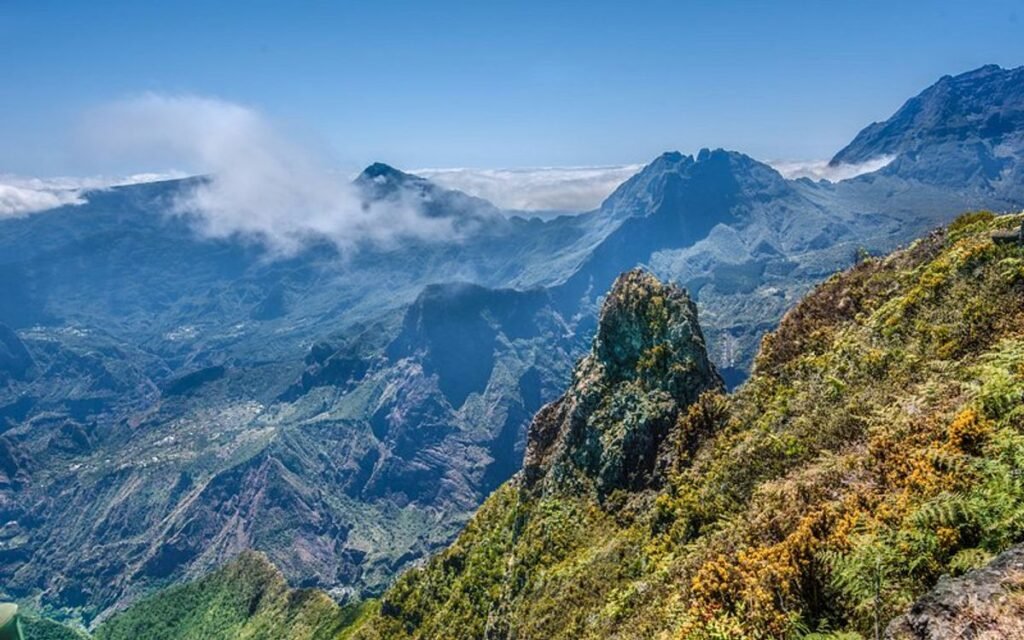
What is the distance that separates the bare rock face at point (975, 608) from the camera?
12.1 metres

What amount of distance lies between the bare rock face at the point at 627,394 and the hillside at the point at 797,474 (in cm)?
21

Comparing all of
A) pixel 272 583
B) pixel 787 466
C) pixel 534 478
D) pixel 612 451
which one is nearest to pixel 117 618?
pixel 272 583

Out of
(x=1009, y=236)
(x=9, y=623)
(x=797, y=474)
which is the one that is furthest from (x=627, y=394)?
(x=9, y=623)

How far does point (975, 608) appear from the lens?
12453 millimetres

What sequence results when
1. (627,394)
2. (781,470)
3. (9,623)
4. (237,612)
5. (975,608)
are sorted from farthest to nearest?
(237,612)
(627,394)
(781,470)
(975,608)
(9,623)

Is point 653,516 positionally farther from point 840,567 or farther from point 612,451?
point 840,567

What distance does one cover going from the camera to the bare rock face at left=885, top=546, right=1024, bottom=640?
12.1m

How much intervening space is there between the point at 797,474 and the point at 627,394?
91.2 ft

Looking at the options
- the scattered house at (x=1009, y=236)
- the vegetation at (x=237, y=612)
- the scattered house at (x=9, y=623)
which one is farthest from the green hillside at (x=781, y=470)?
the vegetation at (x=237, y=612)

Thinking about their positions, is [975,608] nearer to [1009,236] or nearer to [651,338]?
[1009,236]

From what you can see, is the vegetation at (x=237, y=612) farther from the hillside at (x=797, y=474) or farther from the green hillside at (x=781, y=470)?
the hillside at (x=797, y=474)

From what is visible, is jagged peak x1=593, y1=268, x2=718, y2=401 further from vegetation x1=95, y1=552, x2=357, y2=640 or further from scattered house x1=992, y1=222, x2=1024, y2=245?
vegetation x1=95, y1=552, x2=357, y2=640

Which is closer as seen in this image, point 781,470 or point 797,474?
point 797,474

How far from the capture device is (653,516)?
1463 inches
